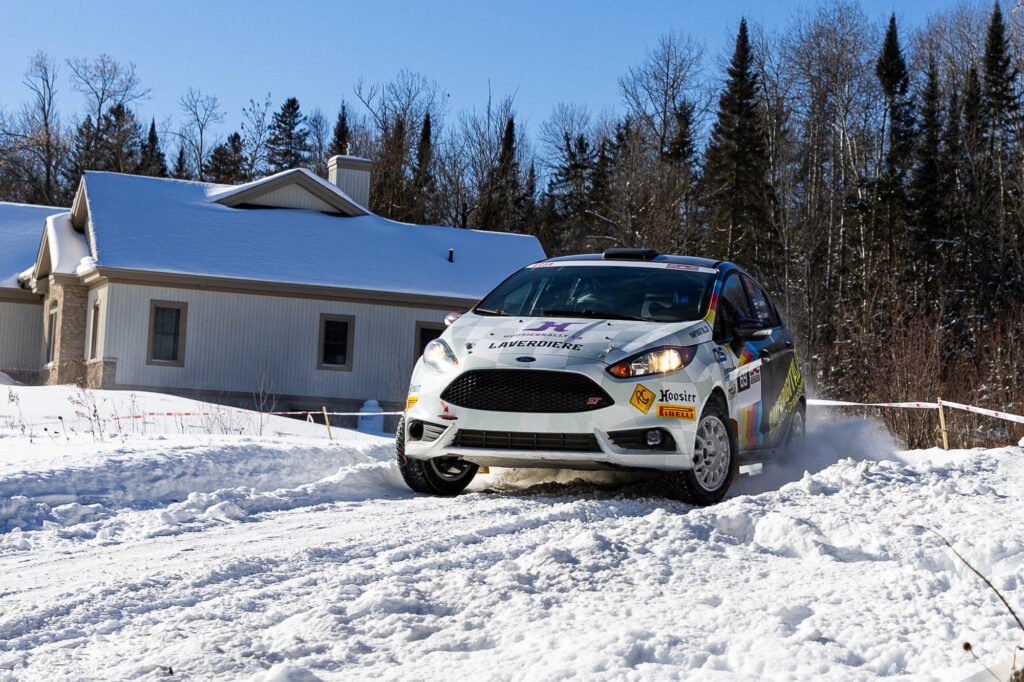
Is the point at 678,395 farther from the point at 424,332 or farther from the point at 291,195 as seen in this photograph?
the point at 291,195

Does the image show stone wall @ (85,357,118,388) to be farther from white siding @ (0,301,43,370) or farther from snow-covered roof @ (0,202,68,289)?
snow-covered roof @ (0,202,68,289)

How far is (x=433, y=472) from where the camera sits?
27.8ft

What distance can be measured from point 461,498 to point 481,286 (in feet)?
71.4

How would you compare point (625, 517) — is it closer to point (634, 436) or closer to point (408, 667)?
point (634, 436)

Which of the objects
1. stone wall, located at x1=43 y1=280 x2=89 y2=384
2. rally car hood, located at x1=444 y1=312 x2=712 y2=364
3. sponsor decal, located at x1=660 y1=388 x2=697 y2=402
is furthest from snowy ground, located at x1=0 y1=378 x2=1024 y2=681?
stone wall, located at x1=43 y1=280 x2=89 y2=384

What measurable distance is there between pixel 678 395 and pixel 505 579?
2817mm

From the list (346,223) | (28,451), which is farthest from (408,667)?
(346,223)

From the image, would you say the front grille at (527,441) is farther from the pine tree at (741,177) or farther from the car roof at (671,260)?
the pine tree at (741,177)

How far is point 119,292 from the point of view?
26.4 m

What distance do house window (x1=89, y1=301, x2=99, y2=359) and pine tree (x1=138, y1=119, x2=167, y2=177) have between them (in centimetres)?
3273

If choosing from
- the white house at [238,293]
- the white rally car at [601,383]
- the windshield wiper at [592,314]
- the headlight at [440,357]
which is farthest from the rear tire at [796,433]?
the white house at [238,293]

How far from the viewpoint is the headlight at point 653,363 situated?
762 centimetres

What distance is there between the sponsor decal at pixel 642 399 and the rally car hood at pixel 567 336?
246 millimetres

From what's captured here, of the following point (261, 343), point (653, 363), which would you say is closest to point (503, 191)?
point (261, 343)
